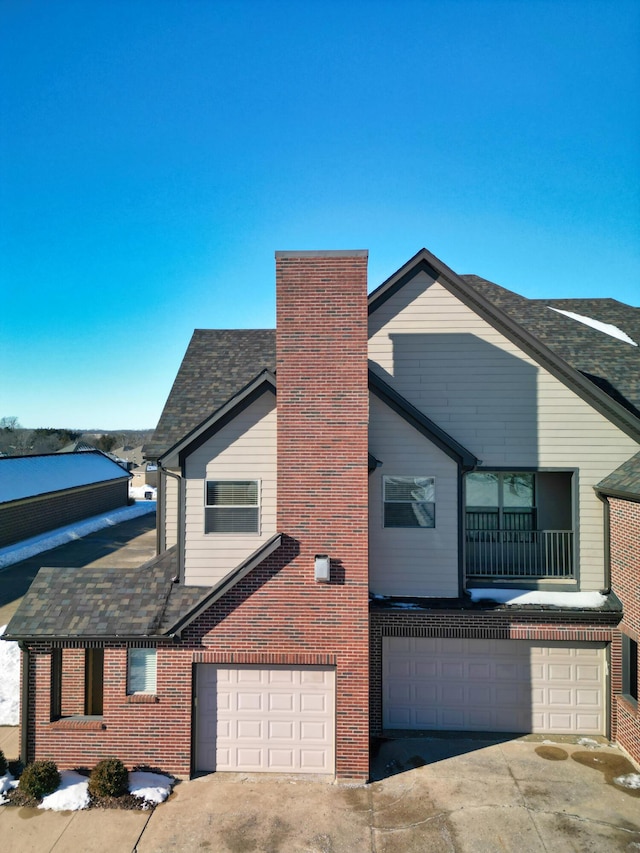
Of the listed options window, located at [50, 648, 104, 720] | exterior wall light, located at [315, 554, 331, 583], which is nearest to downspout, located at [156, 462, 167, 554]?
window, located at [50, 648, 104, 720]

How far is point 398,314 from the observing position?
474 inches

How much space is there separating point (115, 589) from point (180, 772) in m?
3.53

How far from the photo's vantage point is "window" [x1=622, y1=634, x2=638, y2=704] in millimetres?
10039

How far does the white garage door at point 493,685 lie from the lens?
10656 millimetres

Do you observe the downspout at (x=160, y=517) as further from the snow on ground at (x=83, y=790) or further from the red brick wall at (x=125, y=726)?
the snow on ground at (x=83, y=790)

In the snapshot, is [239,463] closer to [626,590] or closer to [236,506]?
[236,506]

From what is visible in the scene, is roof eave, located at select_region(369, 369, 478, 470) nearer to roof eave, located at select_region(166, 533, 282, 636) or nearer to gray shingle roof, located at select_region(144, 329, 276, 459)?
roof eave, located at select_region(166, 533, 282, 636)

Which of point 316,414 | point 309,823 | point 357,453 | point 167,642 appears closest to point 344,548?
point 357,453

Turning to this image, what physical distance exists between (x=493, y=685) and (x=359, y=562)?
14.8ft

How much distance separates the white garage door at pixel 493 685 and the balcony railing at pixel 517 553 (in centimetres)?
156

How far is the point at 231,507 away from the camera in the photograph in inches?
415

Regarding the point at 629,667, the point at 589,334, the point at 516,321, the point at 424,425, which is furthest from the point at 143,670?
the point at 589,334

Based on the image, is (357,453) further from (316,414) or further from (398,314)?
(398,314)

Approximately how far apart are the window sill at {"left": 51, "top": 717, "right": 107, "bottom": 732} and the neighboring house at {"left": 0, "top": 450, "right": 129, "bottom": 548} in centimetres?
2148
